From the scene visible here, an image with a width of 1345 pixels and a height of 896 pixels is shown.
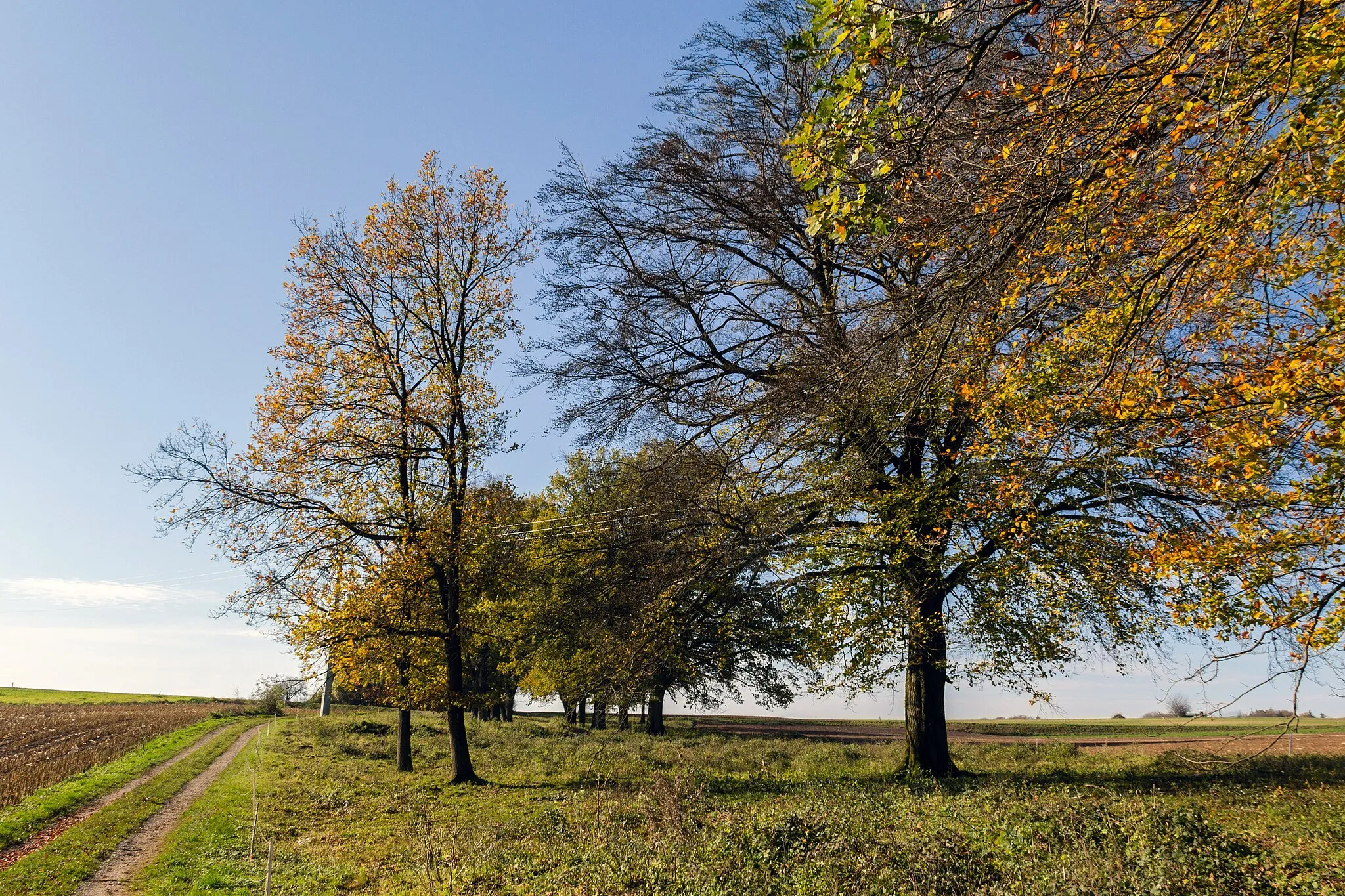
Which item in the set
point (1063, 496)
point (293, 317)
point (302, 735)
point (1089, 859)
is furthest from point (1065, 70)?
point (302, 735)

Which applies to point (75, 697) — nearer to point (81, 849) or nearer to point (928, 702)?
point (81, 849)

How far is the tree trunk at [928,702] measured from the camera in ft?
50.6

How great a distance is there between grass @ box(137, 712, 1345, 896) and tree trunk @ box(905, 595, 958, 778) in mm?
1073

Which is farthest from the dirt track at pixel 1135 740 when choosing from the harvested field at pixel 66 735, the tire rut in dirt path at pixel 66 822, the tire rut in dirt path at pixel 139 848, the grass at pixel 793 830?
the harvested field at pixel 66 735

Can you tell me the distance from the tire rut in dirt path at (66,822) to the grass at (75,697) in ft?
162

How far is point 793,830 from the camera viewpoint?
900 centimetres

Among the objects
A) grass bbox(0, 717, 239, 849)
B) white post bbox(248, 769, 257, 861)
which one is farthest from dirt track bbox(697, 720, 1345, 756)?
grass bbox(0, 717, 239, 849)

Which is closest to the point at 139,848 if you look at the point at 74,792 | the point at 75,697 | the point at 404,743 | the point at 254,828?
the point at 254,828

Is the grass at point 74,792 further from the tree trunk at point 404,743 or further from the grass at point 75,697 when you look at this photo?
the grass at point 75,697

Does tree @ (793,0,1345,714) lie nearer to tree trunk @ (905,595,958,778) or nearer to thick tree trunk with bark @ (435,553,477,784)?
tree trunk @ (905,595,958,778)

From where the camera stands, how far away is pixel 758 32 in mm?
13109

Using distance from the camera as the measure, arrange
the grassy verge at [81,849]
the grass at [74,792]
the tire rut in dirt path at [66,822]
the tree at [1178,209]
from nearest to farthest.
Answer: the tree at [1178,209] < the grassy verge at [81,849] < the tire rut in dirt path at [66,822] < the grass at [74,792]

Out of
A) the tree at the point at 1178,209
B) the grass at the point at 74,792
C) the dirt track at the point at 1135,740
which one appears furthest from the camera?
the dirt track at the point at 1135,740

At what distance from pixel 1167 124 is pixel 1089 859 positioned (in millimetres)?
7007
